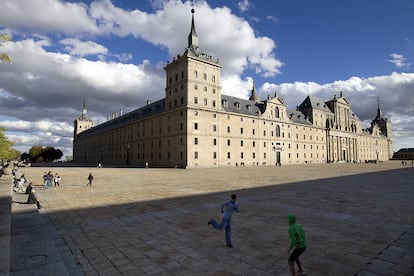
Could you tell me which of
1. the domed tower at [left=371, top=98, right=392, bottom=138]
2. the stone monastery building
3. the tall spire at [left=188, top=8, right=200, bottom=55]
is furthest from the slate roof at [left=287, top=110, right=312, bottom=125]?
the domed tower at [left=371, top=98, right=392, bottom=138]

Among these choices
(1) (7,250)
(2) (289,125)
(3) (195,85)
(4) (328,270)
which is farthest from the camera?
(2) (289,125)

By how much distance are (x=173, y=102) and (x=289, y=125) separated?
3606cm

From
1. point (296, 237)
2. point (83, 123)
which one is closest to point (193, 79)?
point (296, 237)

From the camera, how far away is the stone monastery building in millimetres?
50875

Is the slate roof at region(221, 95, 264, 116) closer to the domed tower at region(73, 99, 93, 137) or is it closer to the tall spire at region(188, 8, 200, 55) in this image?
the tall spire at region(188, 8, 200, 55)

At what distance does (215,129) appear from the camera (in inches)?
2104

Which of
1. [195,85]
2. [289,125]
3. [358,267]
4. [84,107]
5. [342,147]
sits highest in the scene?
[84,107]

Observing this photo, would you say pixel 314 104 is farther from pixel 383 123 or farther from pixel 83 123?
pixel 83 123

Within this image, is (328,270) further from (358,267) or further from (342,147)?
(342,147)

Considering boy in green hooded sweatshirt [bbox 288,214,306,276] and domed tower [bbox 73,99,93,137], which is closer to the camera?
boy in green hooded sweatshirt [bbox 288,214,306,276]

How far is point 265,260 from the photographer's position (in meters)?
5.98

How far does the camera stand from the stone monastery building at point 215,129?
50875 millimetres

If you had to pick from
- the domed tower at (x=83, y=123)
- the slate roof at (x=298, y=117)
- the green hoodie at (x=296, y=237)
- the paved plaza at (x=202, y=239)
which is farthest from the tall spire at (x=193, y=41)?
the domed tower at (x=83, y=123)

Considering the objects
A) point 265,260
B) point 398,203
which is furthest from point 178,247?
point 398,203
